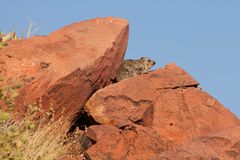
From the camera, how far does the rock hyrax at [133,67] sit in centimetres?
1520

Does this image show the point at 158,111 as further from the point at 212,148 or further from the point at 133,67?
the point at 133,67

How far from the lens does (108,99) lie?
12711 mm

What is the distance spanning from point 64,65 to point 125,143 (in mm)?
2336

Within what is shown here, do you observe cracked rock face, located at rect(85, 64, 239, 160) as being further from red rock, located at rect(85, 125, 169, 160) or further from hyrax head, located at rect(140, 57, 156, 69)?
hyrax head, located at rect(140, 57, 156, 69)

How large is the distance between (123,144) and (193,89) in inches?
105

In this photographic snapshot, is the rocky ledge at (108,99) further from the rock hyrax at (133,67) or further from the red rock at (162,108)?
the rock hyrax at (133,67)

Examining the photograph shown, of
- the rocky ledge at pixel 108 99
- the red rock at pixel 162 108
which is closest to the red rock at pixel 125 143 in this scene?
the rocky ledge at pixel 108 99

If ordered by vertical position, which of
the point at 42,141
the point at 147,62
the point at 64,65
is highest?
the point at 147,62

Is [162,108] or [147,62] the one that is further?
[147,62]

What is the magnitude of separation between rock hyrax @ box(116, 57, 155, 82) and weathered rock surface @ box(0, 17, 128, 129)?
1.78 feet

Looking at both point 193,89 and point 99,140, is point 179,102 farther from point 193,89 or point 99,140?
point 99,140

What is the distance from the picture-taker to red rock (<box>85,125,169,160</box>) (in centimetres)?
1131

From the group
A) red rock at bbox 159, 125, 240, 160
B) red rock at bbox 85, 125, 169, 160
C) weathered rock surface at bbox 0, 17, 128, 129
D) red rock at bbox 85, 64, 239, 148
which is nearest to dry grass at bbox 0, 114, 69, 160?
weathered rock surface at bbox 0, 17, 128, 129


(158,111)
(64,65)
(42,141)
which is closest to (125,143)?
(158,111)
